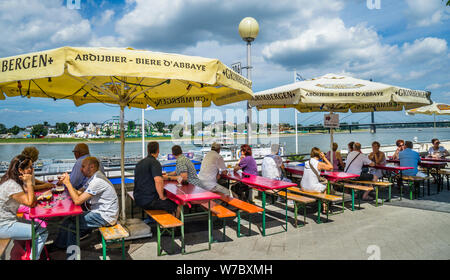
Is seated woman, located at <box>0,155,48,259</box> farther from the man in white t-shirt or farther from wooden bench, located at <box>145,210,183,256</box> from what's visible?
the man in white t-shirt

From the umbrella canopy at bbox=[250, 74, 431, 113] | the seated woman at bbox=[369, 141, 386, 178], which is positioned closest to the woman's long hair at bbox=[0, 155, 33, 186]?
the umbrella canopy at bbox=[250, 74, 431, 113]

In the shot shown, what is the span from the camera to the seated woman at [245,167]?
5.78 metres

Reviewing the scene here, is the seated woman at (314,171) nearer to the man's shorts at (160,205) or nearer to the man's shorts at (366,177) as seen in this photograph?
the man's shorts at (366,177)

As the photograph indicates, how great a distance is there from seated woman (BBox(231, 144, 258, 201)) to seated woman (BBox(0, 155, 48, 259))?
3.59 meters

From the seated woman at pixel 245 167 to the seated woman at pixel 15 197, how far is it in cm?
359

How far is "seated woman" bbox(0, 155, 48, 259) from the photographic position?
3010 mm

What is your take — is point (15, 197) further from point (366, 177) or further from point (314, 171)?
point (366, 177)

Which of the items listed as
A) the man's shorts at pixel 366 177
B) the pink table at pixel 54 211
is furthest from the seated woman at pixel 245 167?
the pink table at pixel 54 211

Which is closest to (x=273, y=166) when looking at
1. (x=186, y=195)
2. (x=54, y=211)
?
(x=186, y=195)

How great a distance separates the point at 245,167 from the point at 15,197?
3.78m

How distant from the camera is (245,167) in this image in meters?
5.80

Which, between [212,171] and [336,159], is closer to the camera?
[212,171]
